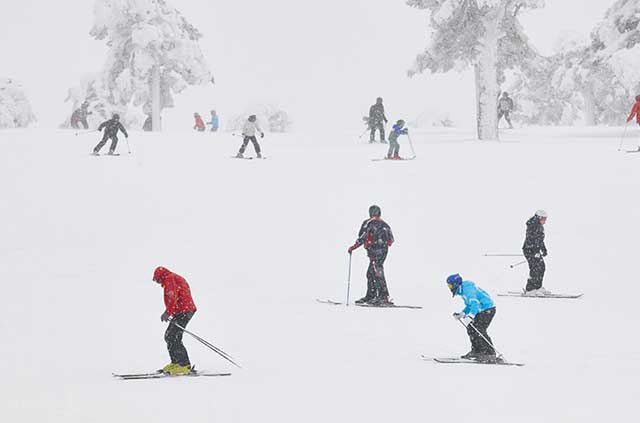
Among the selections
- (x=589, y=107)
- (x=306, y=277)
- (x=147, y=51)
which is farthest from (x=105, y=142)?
(x=589, y=107)

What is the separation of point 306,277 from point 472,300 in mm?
7183

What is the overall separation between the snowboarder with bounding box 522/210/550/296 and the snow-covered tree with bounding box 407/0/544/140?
19444 mm

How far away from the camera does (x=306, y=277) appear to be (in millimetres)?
17047

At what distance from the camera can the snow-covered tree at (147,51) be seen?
44.8 metres

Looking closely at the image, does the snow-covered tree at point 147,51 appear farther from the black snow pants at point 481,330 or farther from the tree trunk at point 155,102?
the black snow pants at point 481,330

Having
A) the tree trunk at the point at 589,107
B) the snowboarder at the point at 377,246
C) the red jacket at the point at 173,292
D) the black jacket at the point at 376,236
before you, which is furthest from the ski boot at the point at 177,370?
the tree trunk at the point at 589,107

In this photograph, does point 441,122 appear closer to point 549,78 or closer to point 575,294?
point 549,78

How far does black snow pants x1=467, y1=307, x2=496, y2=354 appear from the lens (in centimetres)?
1020

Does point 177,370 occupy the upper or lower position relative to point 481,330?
lower

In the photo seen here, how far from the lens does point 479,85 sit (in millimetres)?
36000

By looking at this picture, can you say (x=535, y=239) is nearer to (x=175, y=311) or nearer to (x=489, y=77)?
(x=175, y=311)

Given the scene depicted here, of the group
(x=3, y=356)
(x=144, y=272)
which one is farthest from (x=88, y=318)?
(x=144, y=272)

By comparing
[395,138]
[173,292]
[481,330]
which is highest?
[395,138]

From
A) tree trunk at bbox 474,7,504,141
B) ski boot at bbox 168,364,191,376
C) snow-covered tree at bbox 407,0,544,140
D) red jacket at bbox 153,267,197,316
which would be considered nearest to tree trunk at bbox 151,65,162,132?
snow-covered tree at bbox 407,0,544,140
